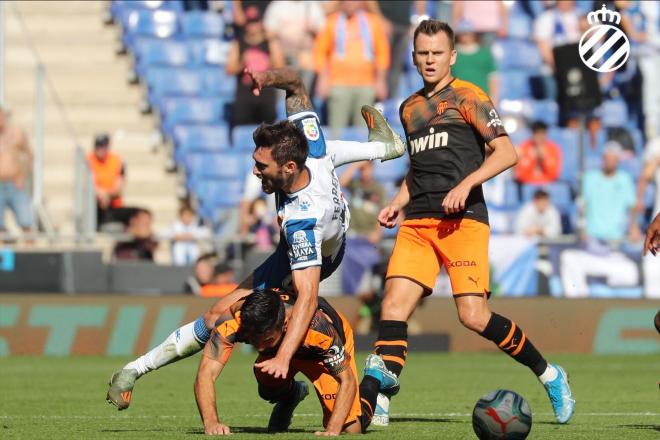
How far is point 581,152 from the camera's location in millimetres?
18484

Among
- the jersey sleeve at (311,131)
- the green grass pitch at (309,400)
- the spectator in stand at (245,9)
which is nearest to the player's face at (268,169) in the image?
the jersey sleeve at (311,131)

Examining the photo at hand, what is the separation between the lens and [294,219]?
8.05 meters

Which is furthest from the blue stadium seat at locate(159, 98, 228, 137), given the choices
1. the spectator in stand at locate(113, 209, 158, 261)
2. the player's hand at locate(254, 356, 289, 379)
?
the player's hand at locate(254, 356, 289, 379)

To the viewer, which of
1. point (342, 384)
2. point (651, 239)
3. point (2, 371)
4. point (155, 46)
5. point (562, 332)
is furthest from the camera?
point (155, 46)

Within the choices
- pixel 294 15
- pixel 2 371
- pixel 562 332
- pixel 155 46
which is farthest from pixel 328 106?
pixel 2 371

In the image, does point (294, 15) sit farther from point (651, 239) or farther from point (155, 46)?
point (651, 239)

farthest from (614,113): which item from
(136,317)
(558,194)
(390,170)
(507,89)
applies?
(136,317)

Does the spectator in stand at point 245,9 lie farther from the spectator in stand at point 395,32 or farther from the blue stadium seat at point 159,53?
the spectator in stand at point 395,32

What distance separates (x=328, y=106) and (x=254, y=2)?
6.26 ft

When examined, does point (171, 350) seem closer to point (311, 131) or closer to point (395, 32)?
point (311, 131)

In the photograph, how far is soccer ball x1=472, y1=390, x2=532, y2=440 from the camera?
758 cm

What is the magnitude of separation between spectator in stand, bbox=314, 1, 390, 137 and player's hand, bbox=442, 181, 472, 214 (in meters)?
11.0

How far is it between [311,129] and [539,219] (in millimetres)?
10626

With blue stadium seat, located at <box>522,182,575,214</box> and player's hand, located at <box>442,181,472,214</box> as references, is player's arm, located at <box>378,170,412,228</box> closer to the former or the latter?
player's hand, located at <box>442,181,472,214</box>
